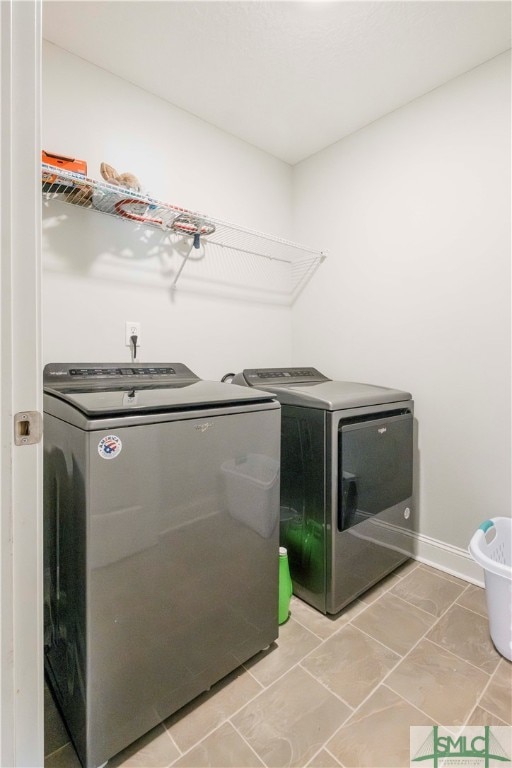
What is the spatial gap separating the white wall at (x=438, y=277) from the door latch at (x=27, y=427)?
180cm

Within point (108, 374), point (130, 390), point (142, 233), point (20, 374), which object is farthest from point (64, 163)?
point (20, 374)

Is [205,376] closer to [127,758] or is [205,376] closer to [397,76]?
[127,758]

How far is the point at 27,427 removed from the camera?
25.8 inches

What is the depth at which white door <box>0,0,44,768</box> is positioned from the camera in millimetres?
616

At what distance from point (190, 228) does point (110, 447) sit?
4.34 feet

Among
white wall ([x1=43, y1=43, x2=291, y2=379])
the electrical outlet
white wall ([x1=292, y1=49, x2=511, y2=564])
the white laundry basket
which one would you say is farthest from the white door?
white wall ([x1=292, y1=49, x2=511, y2=564])

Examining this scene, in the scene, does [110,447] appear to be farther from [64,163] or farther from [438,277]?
[438,277]

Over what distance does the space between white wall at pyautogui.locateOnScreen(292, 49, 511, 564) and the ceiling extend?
0.18 m

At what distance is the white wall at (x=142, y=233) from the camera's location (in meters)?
1.61

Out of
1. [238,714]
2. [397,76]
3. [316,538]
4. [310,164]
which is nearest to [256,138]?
[310,164]

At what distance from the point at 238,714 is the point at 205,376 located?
4.81ft

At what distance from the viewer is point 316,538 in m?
1.57

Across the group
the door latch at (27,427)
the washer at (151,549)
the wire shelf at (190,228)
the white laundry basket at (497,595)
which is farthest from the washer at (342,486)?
the door latch at (27,427)

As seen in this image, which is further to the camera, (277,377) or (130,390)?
(277,377)
